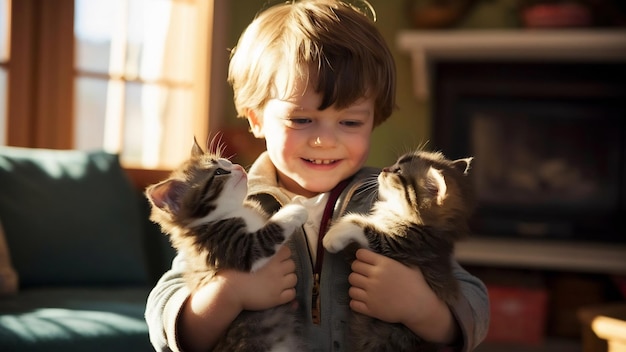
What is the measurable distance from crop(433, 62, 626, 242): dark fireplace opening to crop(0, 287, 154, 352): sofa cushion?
2.12 metres

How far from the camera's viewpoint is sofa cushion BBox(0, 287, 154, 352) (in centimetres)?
173

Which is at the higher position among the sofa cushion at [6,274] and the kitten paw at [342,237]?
the kitten paw at [342,237]

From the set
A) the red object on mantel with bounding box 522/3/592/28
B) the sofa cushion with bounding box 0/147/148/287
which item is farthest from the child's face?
the red object on mantel with bounding box 522/3/592/28

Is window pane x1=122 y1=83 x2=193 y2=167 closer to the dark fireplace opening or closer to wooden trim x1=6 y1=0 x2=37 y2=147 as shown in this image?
wooden trim x1=6 y1=0 x2=37 y2=147

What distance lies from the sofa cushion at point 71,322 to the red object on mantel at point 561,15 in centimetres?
242

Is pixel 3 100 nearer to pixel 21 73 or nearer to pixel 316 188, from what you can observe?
pixel 21 73

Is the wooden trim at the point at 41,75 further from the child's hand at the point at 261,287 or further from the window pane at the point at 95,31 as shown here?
the child's hand at the point at 261,287

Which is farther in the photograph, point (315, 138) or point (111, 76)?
point (111, 76)

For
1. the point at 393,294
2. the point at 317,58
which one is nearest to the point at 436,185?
the point at 393,294

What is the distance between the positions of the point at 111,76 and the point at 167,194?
2.42 meters

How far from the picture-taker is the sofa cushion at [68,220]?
7.45 feet

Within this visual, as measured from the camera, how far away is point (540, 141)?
365cm

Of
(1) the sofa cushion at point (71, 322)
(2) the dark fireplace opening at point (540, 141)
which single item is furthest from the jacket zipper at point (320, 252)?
(2) the dark fireplace opening at point (540, 141)

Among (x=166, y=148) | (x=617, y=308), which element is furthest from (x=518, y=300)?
(x=166, y=148)
